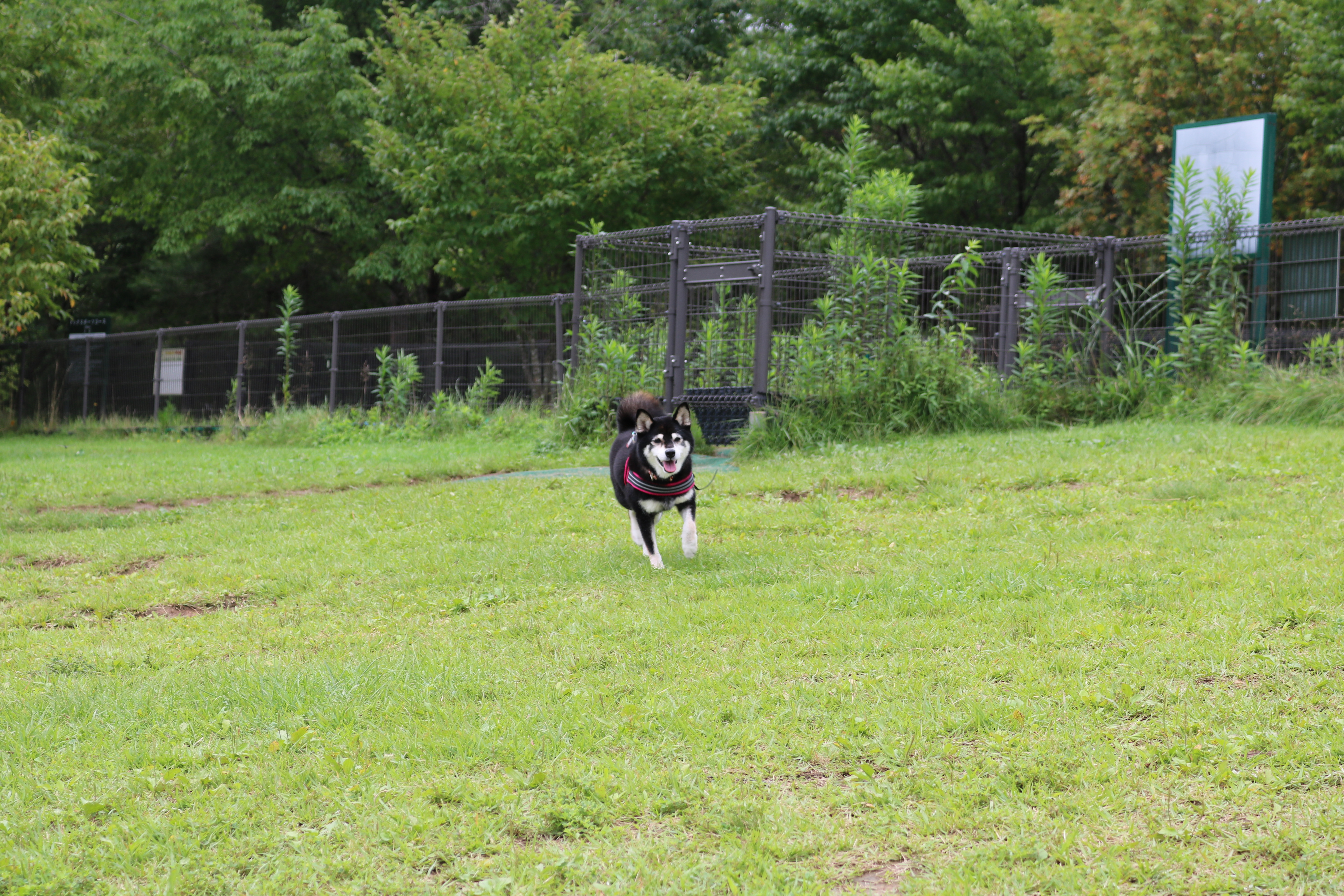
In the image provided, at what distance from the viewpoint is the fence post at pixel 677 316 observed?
12.7 meters

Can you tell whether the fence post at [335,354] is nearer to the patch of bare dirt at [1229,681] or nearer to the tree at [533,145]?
the tree at [533,145]

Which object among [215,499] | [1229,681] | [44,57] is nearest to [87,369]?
[44,57]

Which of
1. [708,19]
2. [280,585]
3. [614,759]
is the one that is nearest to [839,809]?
[614,759]

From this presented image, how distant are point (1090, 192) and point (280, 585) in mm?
17490

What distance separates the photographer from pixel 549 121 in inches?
831

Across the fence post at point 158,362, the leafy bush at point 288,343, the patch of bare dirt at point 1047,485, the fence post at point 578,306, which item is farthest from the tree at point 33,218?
the patch of bare dirt at point 1047,485

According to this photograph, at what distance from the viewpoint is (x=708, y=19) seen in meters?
30.7

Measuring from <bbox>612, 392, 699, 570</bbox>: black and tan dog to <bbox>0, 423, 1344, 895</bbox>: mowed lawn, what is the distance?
1.02ft

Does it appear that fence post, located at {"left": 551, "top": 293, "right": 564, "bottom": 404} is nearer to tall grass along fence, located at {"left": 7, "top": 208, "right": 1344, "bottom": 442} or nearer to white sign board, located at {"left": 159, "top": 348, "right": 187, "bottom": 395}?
tall grass along fence, located at {"left": 7, "top": 208, "right": 1344, "bottom": 442}

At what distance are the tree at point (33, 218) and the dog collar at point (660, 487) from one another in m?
12.1

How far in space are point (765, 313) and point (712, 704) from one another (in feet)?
27.2

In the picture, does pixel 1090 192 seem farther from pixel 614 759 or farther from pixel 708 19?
pixel 614 759

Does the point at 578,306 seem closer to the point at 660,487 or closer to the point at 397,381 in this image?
the point at 397,381

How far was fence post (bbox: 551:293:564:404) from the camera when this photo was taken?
15.8 metres
